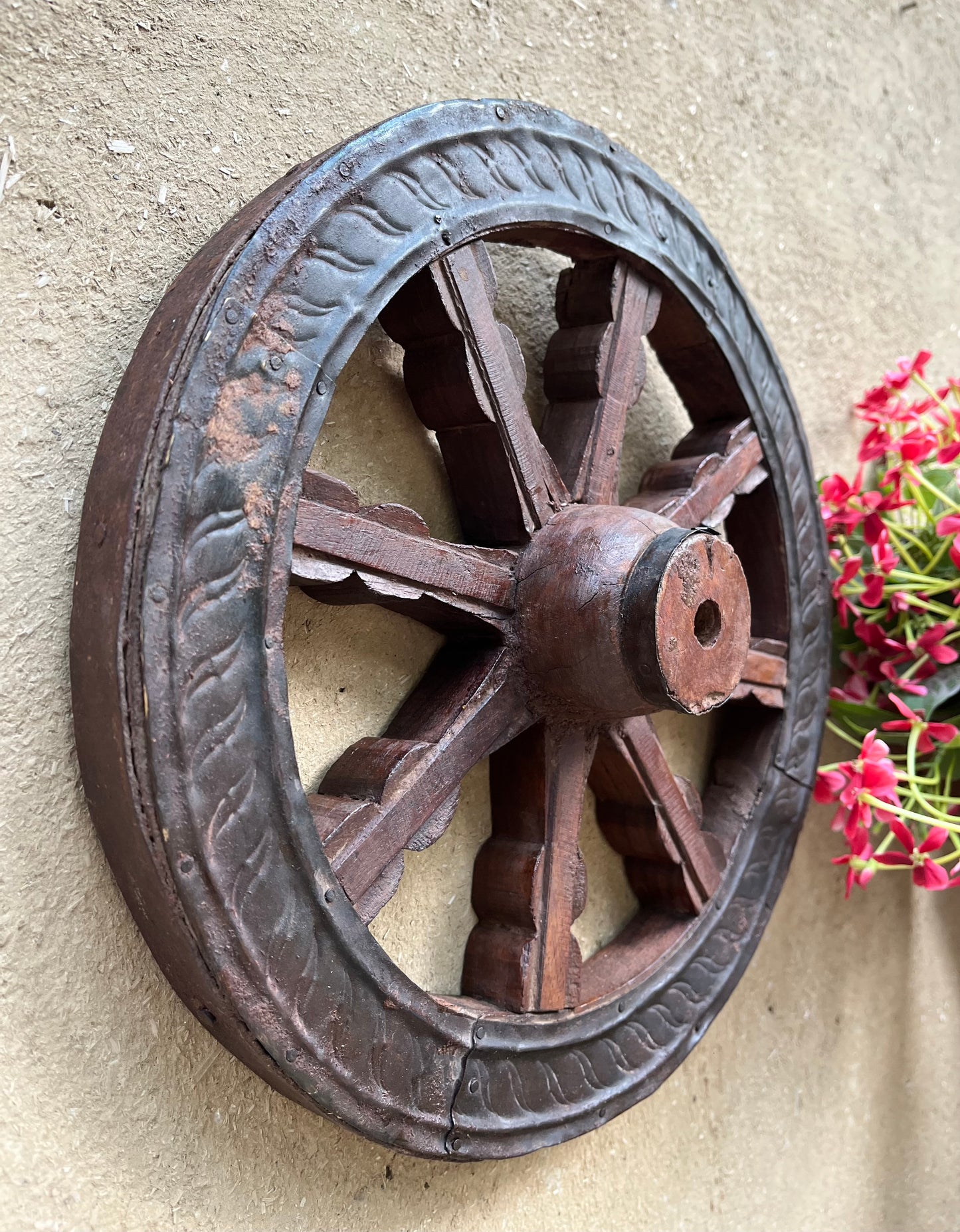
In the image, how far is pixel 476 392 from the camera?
0.77 m

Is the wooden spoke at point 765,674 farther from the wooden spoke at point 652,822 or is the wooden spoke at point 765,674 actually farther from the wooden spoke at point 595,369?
the wooden spoke at point 595,369

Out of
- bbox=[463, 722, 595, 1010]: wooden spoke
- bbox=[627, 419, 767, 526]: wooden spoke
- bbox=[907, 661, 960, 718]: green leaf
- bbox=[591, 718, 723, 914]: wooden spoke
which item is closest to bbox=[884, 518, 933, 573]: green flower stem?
bbox=[907, 661, 960, 718]: green leaf

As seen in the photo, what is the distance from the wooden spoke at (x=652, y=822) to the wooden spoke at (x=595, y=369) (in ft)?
0.71

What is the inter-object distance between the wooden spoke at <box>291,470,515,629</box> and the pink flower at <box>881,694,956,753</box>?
47 centimetres

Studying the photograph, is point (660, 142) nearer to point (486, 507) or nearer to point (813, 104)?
point (813, 104)

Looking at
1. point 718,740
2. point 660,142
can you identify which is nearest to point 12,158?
point 660,142

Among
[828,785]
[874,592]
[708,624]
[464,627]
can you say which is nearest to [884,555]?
[874,592]

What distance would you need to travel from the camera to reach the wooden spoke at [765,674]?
997 millimetres

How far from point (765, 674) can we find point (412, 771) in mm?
444

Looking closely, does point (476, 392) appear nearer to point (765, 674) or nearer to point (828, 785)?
point (765, 674)

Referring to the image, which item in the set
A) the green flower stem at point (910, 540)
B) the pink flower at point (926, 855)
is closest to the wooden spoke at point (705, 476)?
the green flower stem at point (910, 540)

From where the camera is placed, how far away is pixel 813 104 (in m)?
1.28

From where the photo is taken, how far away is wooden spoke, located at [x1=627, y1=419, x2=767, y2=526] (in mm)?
937

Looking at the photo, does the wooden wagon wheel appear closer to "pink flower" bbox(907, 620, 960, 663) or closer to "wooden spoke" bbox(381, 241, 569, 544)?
"wooden spoke" bbox(381, 241, 569, 544)
